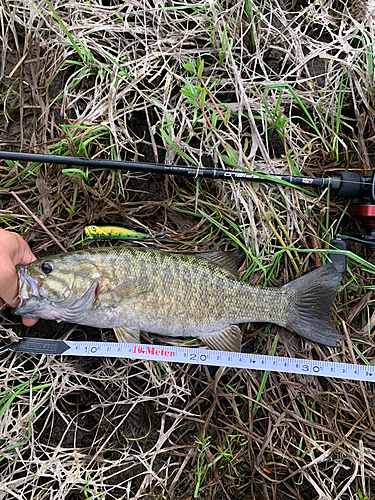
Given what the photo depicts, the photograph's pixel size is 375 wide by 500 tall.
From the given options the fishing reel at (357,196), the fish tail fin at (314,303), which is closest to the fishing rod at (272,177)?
the fishing reel at (357,196)

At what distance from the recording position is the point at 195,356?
9.42 ft

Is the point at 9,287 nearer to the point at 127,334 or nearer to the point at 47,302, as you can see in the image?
the point at 47,302

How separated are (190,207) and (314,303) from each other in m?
1.39

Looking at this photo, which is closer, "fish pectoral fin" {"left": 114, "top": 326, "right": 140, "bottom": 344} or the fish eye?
the fish eye

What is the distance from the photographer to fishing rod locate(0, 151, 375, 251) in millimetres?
2824

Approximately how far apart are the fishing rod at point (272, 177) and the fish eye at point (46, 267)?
0.85m

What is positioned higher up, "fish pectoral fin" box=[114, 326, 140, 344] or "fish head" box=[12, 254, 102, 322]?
"fish head" box=[12, 254, 102, 322]

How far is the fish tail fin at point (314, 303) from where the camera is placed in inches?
115

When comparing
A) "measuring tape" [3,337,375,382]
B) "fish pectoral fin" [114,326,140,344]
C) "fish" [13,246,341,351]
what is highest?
"fish" [13,246,341,351]

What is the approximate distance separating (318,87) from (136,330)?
285cm

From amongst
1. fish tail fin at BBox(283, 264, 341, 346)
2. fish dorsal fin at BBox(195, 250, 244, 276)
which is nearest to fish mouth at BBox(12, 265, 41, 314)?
fish dorsal fin at BBox(195, 250, 244, 276)

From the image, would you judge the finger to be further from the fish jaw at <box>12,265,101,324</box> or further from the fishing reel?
the fishing reel

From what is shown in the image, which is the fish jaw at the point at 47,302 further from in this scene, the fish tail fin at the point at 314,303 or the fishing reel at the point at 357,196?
the fishing reel at the point at 357,196

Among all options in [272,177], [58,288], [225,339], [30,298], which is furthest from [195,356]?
[272,177]
